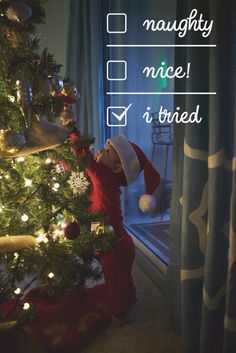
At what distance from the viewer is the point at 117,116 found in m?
2.10

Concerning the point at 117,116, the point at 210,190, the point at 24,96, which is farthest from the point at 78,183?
the point at 117,116

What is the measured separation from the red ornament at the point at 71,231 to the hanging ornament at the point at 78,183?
0.38ft

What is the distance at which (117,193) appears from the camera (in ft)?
4.52

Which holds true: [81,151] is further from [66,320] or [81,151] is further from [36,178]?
[66,320]

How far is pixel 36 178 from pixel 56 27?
2363mm

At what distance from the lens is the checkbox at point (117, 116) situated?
2.04m

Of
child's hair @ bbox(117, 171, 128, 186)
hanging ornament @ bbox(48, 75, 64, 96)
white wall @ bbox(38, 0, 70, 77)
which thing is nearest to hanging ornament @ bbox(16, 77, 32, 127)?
hanging ornament @ bbox(48, 75, 64, 96)

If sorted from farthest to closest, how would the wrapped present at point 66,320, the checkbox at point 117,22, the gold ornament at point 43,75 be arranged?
the checkbox at point 117,22, the wrapped present at point 66,320, the gold ornament at point 43,75

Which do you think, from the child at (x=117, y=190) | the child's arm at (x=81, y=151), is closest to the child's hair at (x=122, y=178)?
the child at (x=117, y=190)

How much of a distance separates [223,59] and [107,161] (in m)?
0.63

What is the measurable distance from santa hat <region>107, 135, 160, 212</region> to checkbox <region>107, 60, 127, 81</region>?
829 millimetres

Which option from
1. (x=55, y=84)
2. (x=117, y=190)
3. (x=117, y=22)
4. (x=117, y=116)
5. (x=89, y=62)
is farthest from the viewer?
(x=89, y=62)

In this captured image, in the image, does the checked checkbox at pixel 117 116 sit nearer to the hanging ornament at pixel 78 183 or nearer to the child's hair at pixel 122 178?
the child's hair at pixel 122 178

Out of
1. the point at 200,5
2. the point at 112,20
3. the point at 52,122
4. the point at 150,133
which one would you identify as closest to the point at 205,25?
the point at 200,5
